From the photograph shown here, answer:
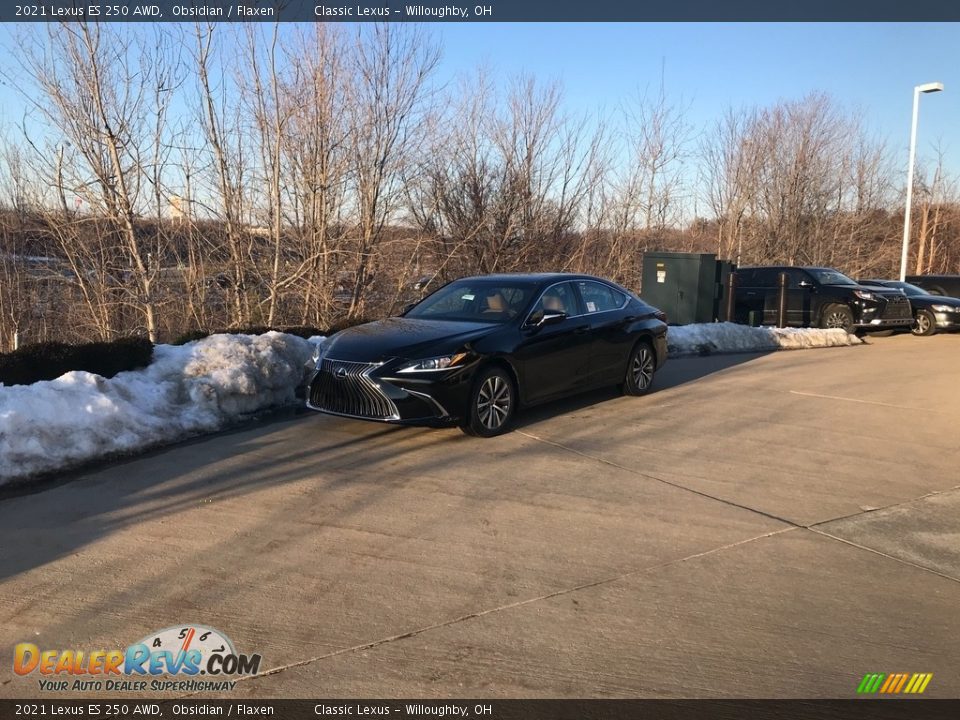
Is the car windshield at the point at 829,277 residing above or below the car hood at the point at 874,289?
above

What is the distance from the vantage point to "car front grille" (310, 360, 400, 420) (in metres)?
6.68

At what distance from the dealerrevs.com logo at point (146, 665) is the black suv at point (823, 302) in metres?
16.3

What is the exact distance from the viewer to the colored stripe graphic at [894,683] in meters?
3.18

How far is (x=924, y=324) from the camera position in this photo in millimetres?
18344

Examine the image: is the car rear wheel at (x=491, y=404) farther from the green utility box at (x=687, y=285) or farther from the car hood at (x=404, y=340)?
the green utility box at (x=687, y=285)

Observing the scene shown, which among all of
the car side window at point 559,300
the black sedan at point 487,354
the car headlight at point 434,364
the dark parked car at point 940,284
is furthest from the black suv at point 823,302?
the car headlight at point 434,364

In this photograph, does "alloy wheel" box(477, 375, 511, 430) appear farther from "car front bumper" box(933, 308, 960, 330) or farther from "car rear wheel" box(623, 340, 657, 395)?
"car front bumper" box(933, 308, 960, 330)

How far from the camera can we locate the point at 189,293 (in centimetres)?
1308

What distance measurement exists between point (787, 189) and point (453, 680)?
2832 centimetres

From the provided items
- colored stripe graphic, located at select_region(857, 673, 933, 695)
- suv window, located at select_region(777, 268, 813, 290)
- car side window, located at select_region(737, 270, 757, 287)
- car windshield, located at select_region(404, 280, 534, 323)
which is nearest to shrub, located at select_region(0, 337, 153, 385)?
car windshield, located at select_region(404, 280, 534, 323)

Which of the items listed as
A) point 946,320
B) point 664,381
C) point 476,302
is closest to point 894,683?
point 476,302

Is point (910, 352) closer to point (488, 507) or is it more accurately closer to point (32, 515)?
point (488, 507)

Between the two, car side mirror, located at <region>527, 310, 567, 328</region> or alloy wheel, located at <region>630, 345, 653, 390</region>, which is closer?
car side mirror, located at <region>527, 310, 567, 328</region>

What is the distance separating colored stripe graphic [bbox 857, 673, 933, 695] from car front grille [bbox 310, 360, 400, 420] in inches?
169
